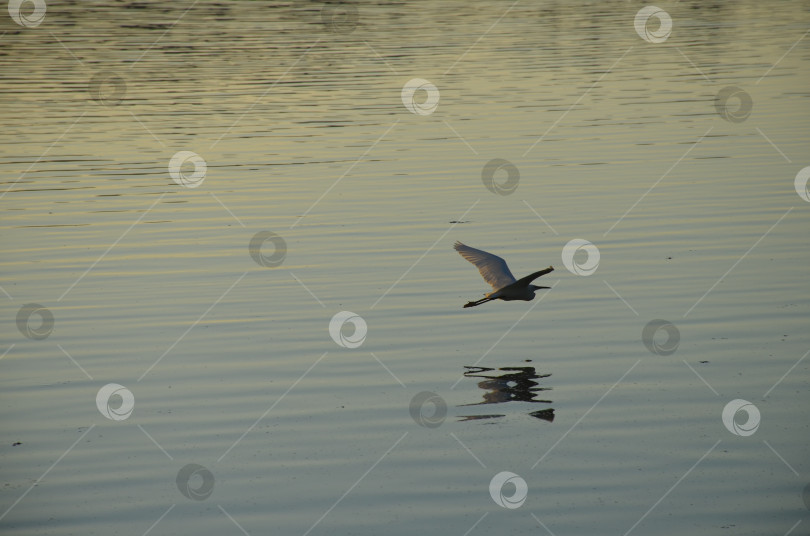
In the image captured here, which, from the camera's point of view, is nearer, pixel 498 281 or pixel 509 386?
pixel 509 386

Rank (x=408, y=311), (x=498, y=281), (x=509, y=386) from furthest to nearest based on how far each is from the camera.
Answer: (x=408, y=311) < (x=498, y=281) < (x=509, y=386)

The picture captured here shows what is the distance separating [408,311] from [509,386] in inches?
107

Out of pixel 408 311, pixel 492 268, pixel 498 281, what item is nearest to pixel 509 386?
pixel 498 281

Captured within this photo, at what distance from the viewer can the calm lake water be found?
9.03 meters

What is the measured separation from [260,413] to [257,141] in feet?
48.4

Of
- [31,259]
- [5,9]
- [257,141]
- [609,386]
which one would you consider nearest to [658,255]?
[609,386]

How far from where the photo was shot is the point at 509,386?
1095 cm

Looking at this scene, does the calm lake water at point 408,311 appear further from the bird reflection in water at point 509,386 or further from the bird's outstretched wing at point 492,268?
the bird's outstretched wing at point 492,268

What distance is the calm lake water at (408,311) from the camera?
9.03 metres

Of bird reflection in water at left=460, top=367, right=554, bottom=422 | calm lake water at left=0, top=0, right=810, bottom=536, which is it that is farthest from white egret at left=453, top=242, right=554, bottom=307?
bird reflection in water at left=460, top=367, right=554, bottom=422

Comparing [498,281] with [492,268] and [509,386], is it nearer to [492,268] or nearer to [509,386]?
[492,268]

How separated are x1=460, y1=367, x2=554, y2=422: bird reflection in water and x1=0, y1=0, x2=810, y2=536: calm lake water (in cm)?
5

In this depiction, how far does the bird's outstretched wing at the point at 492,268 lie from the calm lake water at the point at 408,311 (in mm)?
615

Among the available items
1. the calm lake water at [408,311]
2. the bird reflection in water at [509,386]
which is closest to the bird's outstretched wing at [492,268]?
the calm lake water at [408,311]
